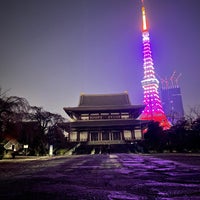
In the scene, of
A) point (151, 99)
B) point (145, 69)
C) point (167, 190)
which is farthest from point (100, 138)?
point (145, 69)

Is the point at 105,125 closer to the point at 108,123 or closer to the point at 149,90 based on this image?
the point at 108,123

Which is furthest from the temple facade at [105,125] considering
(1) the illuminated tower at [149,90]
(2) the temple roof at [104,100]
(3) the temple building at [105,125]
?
(1) the illuminated tower at [149,90]

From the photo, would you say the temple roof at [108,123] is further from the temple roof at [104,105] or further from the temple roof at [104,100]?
the temple roof at [104,100]

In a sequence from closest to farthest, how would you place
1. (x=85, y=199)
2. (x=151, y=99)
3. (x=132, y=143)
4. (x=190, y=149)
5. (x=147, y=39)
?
(x=85, y=199), (x=190, y=149), (x=132, y=143), (x=151, y=99), (x=147, y=39)

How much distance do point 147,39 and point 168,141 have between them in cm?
5045

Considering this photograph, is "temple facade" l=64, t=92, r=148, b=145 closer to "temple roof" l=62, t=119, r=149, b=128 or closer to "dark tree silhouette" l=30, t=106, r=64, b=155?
"temple roof" l=62, t=119, r=149, b=128

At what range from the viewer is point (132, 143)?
106 ft

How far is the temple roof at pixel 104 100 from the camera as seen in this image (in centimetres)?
4081

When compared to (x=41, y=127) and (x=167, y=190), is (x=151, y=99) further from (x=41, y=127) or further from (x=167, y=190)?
(x=167, y=190)

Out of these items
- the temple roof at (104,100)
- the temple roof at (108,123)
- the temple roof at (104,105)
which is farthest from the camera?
the temple roof at (104,100)

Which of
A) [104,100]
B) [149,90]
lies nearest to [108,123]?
[104,100]

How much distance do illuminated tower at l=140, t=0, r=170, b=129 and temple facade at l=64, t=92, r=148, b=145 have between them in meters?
13.3

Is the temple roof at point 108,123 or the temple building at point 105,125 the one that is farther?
the temple building at point 105,125

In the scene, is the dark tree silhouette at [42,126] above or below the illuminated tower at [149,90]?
below
